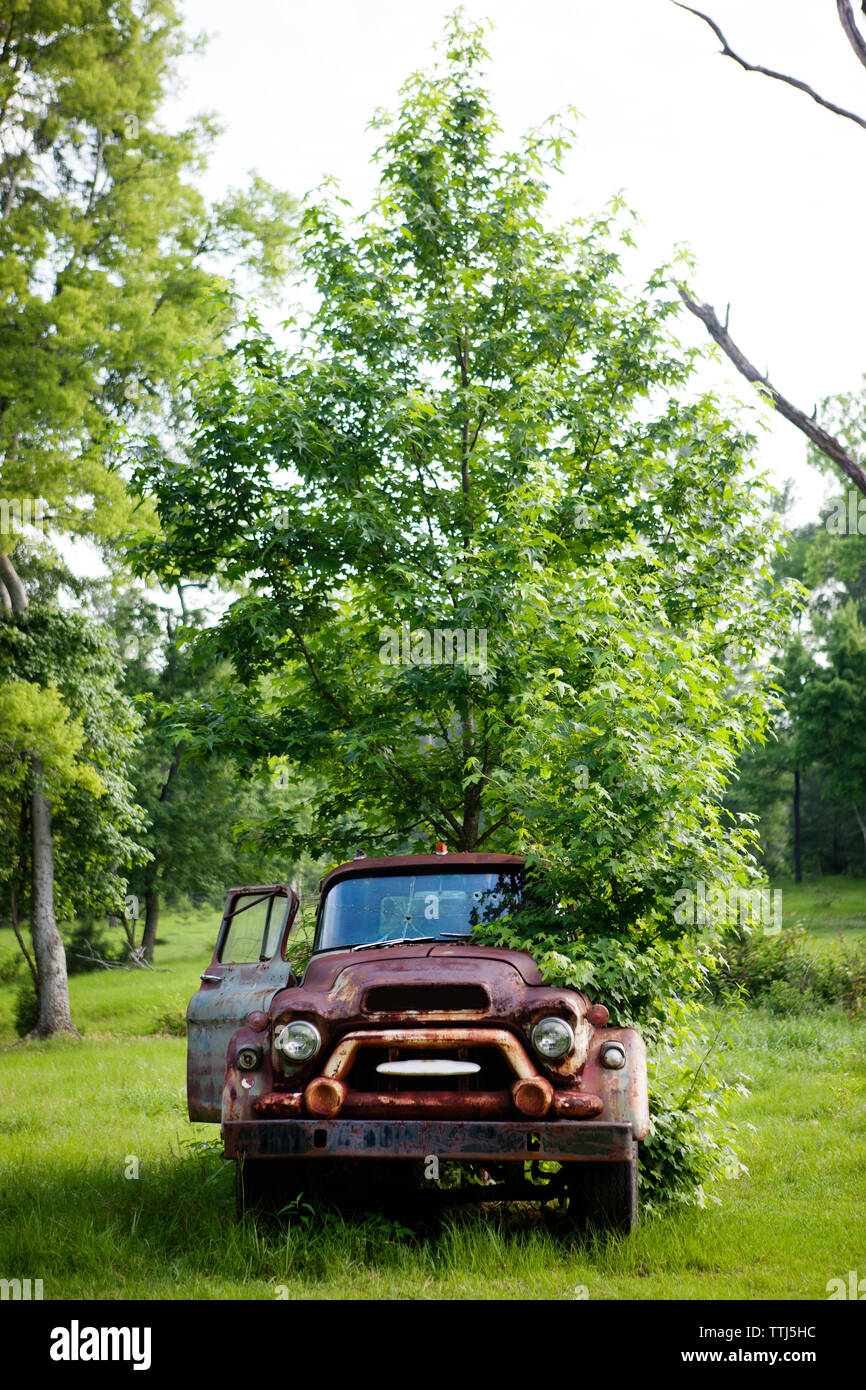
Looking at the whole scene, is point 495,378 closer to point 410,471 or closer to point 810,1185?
point 410,471

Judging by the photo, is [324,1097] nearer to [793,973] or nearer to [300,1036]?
[300,1036]

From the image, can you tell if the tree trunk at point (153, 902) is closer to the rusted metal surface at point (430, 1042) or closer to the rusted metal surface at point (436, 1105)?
the rusted metal surface at point (430, 1042)

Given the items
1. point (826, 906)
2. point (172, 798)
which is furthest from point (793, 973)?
point (172, 798)

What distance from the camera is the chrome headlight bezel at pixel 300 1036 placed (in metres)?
5.38

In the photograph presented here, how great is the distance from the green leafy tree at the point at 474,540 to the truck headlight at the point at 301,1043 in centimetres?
168

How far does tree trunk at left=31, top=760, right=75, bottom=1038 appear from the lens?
19312 millimetres

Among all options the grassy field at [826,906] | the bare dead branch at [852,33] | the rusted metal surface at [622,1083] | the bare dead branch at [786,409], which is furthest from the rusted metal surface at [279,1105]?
the grassy field at [826,906]

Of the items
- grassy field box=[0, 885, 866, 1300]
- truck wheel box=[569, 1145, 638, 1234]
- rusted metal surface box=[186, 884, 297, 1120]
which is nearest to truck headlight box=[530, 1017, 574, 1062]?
truck wheel box=[569, 1145, 638, 1234]

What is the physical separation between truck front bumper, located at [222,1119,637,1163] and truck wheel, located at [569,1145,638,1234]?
38 cm

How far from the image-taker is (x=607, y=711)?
6227 millimetres

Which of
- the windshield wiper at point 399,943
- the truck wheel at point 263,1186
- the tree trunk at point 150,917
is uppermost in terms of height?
the windshield wiper at point 399,943

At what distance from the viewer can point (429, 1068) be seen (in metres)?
5.25
